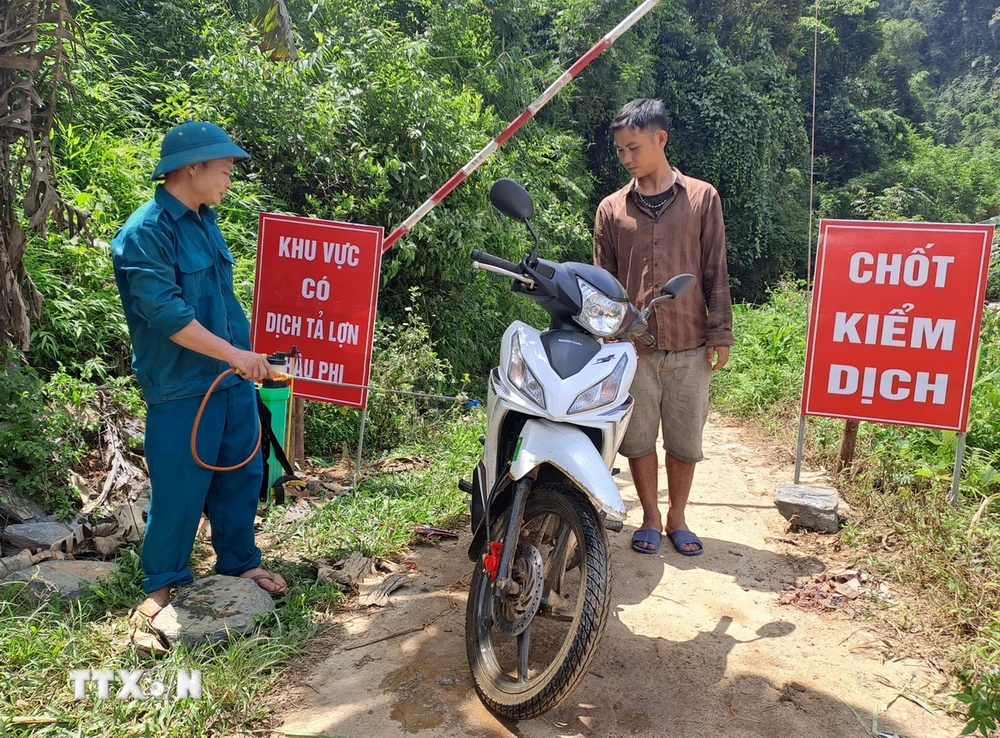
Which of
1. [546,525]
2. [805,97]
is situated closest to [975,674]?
[546,525]

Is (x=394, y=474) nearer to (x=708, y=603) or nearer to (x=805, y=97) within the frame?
(x=708, y=603)

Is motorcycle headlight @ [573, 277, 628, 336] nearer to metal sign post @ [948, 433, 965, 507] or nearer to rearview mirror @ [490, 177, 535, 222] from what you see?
rearview mirror @ [490, 177, 535, 222]

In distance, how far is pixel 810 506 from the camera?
3.92m

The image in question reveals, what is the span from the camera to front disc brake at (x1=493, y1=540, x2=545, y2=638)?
2.31 metres

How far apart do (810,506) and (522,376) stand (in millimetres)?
2205

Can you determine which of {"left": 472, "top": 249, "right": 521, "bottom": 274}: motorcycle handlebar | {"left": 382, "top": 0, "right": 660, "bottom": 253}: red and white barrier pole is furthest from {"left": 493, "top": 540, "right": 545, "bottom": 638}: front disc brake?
{"left": 382, "top": 0, "right": 660, "bottom": 253}: red and white barrier pole

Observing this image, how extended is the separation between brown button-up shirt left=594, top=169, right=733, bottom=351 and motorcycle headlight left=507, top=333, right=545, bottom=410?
116 centimetres

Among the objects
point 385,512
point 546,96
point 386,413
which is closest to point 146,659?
point 385,512

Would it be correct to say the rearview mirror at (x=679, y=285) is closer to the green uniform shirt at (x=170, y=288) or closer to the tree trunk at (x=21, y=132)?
the green uniform shirt at (x=170, y=288)

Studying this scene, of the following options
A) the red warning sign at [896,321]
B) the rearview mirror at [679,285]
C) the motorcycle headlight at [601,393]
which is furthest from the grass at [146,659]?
the red warning sign at [896,321]

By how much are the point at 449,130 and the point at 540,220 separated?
133 inches

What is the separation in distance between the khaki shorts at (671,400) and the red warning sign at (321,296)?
1.57m

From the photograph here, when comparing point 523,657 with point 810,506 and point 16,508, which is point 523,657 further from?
point 16,508

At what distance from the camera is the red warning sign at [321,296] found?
13.8 ft
